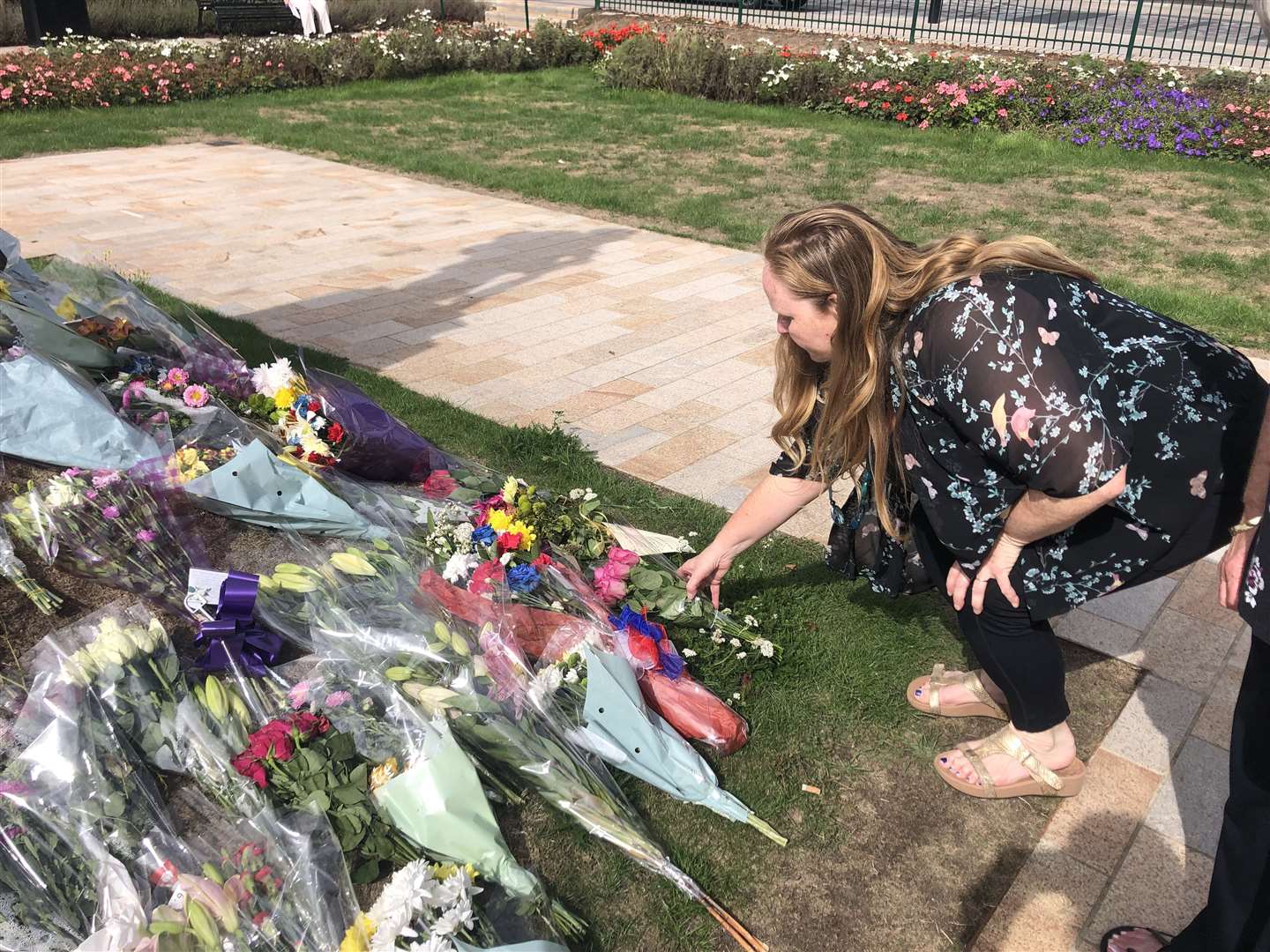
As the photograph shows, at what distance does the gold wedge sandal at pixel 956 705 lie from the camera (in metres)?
2.80

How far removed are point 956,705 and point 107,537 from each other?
2.32 meters

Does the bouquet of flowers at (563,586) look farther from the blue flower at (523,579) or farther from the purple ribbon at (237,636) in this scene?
the purple ribbon at (237,636)

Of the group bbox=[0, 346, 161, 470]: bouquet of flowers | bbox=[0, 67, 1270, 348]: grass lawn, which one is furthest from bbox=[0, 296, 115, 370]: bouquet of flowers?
bbox=[0, 67, 1270, 348]: grass lawn

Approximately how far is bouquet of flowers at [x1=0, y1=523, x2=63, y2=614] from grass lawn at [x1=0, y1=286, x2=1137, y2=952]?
3cm

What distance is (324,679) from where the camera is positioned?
7.54 feet

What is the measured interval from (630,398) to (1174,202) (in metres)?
6.53

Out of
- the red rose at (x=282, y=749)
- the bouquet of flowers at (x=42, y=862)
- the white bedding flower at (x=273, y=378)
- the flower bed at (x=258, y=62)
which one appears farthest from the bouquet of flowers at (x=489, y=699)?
the flower bed at (x=258, y=62)

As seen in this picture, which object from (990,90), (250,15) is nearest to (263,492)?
(990,90)

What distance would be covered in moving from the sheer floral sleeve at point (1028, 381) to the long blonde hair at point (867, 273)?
99 millimetres

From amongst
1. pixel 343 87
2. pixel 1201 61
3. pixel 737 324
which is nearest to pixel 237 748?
pixel 737 324

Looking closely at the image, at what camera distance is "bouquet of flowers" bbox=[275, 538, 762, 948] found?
88.0 inches

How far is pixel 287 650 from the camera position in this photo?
8.25ft

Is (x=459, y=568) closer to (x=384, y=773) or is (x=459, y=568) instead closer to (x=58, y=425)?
(x=384, y=773)

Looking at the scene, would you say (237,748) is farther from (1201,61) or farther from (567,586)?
(1201,61)
